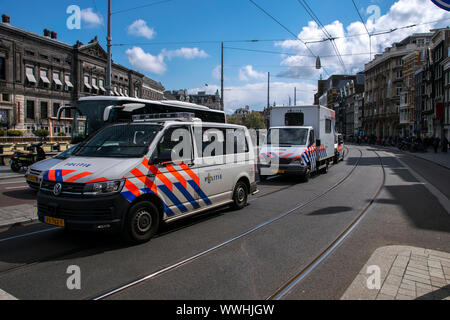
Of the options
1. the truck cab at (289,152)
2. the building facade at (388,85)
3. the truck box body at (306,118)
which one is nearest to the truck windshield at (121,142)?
the truck cab at (289,152)

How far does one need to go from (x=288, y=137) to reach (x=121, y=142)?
903 centimetres

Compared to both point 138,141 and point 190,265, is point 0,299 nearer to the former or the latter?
point 190,265

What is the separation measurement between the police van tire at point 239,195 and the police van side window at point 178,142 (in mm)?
1966

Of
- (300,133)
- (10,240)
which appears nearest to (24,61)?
(300,133)

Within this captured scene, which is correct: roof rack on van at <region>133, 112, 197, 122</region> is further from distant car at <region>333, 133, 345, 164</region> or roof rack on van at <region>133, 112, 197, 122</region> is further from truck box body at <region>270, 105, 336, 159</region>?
distant car at <region>333, 133, 345, 164</region>

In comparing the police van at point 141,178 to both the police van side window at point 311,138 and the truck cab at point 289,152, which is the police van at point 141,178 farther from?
the police van side window at point 311,138

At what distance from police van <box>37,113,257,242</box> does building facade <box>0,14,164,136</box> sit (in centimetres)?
3703

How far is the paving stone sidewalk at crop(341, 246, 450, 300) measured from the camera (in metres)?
3.69

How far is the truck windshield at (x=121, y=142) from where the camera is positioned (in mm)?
5657

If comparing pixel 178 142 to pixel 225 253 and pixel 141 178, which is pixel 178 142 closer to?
pixel 141 178

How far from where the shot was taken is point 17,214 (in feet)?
23.2

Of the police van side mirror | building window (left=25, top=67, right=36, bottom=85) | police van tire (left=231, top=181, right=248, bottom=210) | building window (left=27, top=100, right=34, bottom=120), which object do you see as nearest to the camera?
the police van side mirror

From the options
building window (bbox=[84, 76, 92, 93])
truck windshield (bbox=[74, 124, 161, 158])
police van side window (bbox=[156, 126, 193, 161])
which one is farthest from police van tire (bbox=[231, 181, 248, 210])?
building window (bbox=[84, 76, 92, 93])

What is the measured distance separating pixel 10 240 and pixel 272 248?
168 inches
